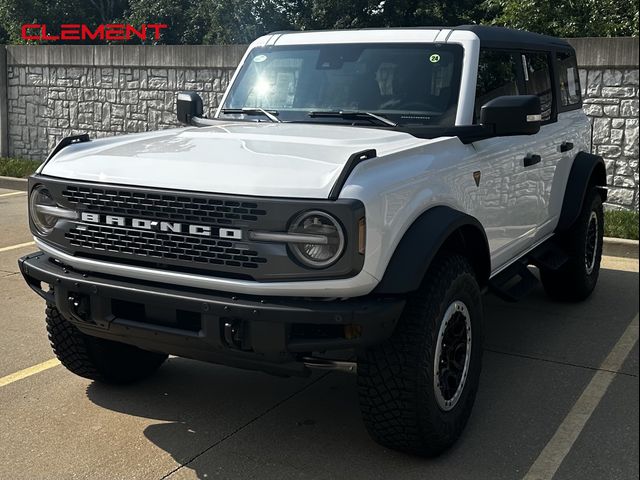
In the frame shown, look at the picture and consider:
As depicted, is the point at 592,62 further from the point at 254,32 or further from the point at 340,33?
the point at 254,32

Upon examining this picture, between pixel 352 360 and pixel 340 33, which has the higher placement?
pixel 340 33

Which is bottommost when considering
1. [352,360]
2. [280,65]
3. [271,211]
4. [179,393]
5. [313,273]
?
[179,393]

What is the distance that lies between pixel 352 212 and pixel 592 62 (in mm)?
7422

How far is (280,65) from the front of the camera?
499cm

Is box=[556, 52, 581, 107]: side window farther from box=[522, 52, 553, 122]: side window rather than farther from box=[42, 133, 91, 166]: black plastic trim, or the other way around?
box=[42, 133, 91, 166]: black plastic trim

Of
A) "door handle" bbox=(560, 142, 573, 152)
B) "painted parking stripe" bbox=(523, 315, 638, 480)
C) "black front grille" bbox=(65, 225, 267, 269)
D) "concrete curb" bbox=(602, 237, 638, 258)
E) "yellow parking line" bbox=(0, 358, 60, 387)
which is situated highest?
"door handle" bbox=(560, 142, 573, 152)

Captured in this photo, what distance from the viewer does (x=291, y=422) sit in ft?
13.3

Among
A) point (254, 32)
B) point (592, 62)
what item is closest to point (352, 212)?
point (592, 62)

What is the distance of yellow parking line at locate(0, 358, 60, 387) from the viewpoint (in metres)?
4.59

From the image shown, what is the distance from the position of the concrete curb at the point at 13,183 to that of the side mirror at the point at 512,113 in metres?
10.3

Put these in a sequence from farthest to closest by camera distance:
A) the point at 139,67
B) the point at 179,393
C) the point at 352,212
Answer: the point at 139,67 < the point at 179,393 < the point at 352,212

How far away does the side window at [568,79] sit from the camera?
236 inches

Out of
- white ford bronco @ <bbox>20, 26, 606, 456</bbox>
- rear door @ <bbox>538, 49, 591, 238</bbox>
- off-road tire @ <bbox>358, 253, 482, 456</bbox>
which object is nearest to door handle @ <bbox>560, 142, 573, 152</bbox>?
rear door @ <bbox>538, 49, 591, 238</bbox>

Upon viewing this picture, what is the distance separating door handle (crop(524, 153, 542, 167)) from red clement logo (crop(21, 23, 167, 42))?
85.8ft
